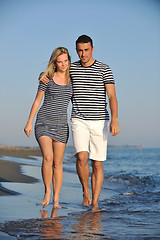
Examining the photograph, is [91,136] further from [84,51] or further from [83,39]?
[83,39]

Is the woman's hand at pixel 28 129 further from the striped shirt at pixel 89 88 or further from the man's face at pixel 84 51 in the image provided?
the man's face at pixel 84 51

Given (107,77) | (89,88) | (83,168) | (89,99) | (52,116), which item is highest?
(107,77)

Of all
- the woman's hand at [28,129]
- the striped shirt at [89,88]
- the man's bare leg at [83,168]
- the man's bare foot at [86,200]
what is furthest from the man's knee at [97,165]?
the woman's hand at [28,129]

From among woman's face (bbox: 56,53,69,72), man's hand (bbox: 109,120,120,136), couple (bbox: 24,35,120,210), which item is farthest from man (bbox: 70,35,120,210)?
woman's face (bbox: 56,53,69,72)

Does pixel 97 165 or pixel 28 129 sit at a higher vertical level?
pixel 28 129

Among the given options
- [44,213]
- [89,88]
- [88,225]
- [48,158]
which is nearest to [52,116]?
[48,158]

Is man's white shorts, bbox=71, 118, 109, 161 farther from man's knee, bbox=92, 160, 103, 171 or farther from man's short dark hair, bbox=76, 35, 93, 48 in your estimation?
man's short dark hair, bbox=76, 35, 93, 48

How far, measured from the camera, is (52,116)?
4781 millimetres

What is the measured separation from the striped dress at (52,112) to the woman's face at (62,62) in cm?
21

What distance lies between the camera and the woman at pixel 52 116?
4754 mm

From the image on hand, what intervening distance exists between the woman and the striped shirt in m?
0.15

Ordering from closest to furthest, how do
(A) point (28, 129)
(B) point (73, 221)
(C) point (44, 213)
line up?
1. (B) point (73, 221)
2. (C) point (44, 213)
3. (A) point (28, 129)

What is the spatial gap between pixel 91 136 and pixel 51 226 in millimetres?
1875

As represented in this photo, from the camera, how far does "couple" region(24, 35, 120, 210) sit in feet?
15.7
